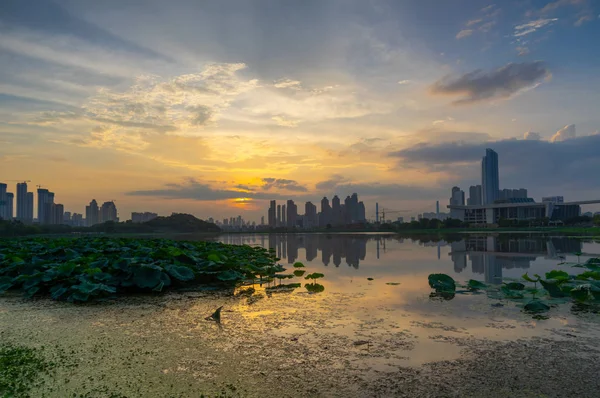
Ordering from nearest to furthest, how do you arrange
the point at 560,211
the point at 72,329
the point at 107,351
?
→ the point at 107,351, the point at 72,329, the point at 560,211

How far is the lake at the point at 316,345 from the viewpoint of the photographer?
3.61 metres

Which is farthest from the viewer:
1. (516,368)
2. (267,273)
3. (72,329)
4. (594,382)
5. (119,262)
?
(267,273)

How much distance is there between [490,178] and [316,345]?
213603mm

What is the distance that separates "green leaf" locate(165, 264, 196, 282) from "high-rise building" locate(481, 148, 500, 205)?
20702 centimetres

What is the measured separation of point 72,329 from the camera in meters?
5.70

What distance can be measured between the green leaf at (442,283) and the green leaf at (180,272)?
240 inches

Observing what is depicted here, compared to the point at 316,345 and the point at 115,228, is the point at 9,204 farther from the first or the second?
the point at 316,345

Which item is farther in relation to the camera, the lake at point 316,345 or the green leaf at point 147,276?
the green leaf at point 147,276

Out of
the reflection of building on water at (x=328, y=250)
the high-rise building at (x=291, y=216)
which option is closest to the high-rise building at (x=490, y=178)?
the high-rise building at (x=291, y=216)

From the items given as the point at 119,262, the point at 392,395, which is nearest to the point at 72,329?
the point at 119,262

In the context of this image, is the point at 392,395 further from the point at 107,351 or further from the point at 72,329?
the point at 72,329

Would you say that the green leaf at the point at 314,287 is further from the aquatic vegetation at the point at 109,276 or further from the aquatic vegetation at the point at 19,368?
the aquatic vegetation at the point at 19,368

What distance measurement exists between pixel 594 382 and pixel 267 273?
9438 mm

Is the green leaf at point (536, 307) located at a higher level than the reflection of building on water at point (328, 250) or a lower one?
higher
